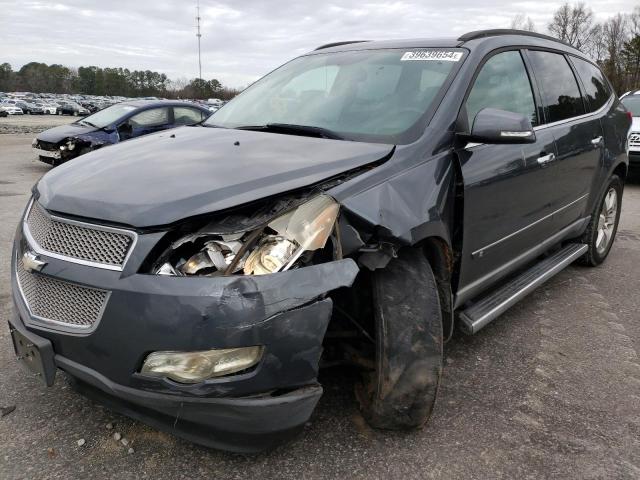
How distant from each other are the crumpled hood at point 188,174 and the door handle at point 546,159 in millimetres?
1342

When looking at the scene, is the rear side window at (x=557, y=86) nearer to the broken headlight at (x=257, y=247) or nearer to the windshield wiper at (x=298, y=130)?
the windshield wiper at (x=298, y=130)

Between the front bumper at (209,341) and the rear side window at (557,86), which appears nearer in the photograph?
the front bumper at (209,341)

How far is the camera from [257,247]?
77.8 inches

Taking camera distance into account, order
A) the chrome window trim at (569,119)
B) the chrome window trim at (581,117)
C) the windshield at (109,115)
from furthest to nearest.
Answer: the windshield at (109,115), the chrome window trim at (581,117), the chrome window trim at (569,119)

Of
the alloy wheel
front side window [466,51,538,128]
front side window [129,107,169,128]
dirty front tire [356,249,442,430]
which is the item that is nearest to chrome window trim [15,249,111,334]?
dirty front tire [356,249,442,430]

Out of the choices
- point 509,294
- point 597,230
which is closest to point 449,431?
point 509,294

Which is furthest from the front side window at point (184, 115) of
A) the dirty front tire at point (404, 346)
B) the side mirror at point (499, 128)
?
the dirty front tire at point (404, 346)

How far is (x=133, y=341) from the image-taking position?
1.82 m

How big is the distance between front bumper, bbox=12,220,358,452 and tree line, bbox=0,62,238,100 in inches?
3962

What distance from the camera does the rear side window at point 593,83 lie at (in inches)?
172

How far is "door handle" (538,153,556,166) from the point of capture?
10.9 feet

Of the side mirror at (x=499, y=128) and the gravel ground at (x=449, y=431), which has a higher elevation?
the side mirror at (x=499, y=128)

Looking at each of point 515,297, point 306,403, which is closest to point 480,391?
point 515,297

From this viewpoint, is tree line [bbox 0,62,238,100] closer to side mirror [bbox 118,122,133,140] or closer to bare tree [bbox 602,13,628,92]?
bare tree [bbox 602,13,628,92]
